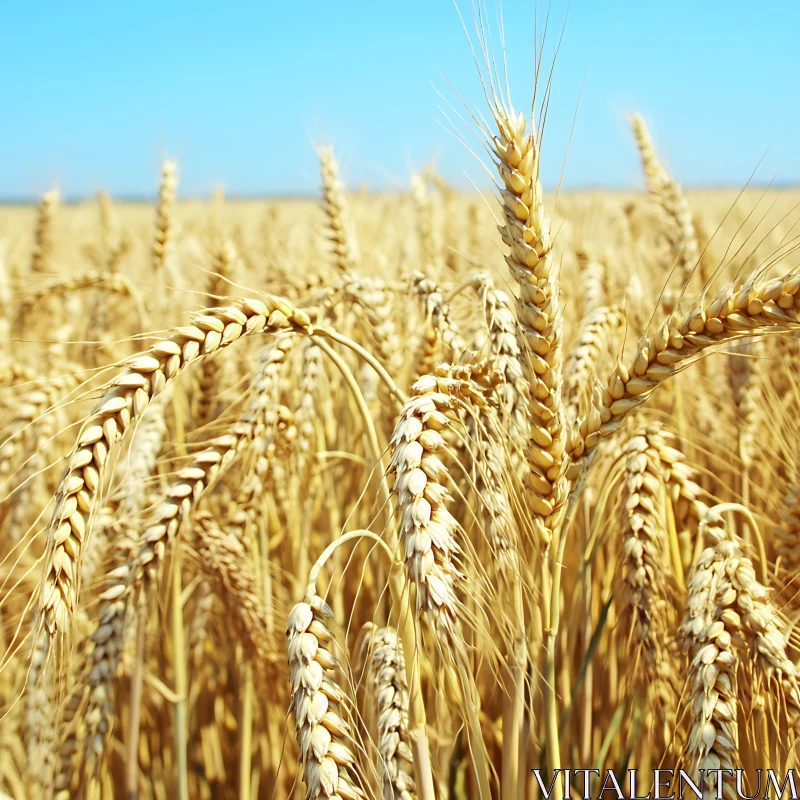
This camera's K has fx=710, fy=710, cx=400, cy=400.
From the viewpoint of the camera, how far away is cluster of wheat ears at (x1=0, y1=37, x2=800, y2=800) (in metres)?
0.93

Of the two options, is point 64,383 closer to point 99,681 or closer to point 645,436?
point 99,681

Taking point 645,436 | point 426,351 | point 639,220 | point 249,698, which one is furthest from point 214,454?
point 639,220

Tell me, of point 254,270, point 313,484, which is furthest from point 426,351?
point 254,270

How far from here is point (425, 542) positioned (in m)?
0.79

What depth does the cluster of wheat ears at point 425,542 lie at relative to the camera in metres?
0.93

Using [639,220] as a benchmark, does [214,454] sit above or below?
below

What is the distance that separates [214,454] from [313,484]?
1.73 ft

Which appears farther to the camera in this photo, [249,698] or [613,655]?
[249,698]

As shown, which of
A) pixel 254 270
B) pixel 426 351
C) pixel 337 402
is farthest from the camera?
pixel 254 270

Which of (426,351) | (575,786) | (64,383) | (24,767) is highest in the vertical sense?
(426,351)

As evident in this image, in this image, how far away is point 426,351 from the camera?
54.8 inches

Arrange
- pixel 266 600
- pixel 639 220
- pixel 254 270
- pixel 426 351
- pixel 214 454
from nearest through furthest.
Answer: pixel 214 454 < pixel 426 351 < pixel 266 600 < pixel 254 270 < pixel 639 220

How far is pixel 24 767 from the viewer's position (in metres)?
1.86

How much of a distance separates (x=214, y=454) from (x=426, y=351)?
1.47ft
